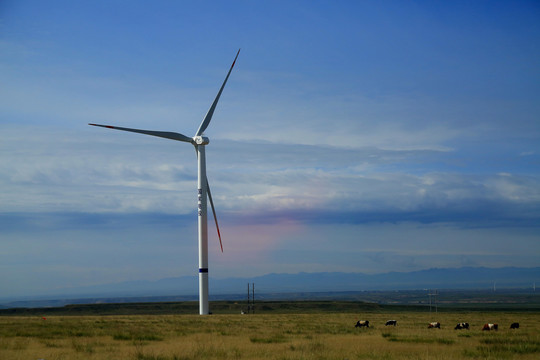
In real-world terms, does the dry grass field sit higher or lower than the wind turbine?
lower

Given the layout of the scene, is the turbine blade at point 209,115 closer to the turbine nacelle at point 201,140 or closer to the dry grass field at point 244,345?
the turbine nacelle at point 201,140

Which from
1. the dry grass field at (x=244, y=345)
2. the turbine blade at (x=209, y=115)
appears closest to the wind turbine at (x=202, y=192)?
the turbine blade at (x=209, y=115)

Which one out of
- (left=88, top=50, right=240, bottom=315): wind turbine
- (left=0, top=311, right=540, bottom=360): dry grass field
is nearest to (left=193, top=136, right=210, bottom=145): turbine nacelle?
(left=88, top=50, right=240, bottom=315): wind turbine

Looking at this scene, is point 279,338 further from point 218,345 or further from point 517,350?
point 517,350

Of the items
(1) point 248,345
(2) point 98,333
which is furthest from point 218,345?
(2) point 98,333

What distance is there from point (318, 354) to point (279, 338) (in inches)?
328

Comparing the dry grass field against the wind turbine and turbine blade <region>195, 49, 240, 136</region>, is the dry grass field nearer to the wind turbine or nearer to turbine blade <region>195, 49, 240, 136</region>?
the wind turbine

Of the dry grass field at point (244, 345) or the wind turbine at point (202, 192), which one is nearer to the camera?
the dry grass field at point (244, 345)

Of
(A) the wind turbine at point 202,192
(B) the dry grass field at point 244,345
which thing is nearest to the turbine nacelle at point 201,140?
(A) the wind turbine at point 202,192

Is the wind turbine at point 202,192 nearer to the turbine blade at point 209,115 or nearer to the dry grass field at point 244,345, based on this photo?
the turbine blade at point 209,115

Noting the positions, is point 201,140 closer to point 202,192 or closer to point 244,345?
point 202,192

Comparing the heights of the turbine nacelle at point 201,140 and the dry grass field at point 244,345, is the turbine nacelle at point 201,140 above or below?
above

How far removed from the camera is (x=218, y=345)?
28609mm

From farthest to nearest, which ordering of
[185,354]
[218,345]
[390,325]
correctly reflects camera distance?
[390,325]
[218,345]
[185,354]
